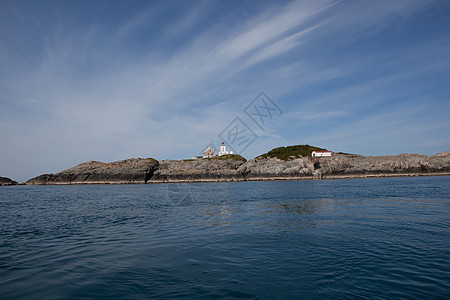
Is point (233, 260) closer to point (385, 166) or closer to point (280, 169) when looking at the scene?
point (280, 169)

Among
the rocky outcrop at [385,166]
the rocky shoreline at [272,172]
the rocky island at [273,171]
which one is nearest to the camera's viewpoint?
the rocky outcrop at [385,166]

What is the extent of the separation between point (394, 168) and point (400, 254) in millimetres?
118727

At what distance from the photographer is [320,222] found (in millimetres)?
17625

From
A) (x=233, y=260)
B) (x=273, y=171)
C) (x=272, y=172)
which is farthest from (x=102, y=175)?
(x=233, y=260)

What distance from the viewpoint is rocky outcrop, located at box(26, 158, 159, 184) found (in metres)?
108

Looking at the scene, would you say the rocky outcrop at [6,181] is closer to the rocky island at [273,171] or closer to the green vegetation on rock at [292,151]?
the rocky island at [273,171]

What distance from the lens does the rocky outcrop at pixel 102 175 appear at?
10769 cm

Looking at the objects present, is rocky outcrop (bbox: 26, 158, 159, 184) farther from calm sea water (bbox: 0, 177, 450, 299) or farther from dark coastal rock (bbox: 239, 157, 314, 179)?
calm sea water (bbox: 0, 177, 450, 299)

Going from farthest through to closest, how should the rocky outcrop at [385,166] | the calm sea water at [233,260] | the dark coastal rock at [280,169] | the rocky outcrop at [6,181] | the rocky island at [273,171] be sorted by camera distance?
the rocky outcrop at [6,181], the dark coastal rock at [280,169], the rocky island at [273,171], the rocky outcrop at [385,166], the calm sea water at [233,260]

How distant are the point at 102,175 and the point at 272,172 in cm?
7455

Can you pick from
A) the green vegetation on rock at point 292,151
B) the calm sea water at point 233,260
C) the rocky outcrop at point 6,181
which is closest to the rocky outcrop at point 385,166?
the green vegetation on rock at point 292,151

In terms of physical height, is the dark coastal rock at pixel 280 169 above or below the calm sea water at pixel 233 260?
above

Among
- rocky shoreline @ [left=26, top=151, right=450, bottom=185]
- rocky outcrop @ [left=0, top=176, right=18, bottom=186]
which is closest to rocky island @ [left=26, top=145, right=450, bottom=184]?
rocky shoreline @ [left=26, top=151, right=450, bottom=185]

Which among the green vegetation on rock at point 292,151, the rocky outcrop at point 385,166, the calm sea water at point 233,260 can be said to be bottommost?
the calm sea water at point 233,260
